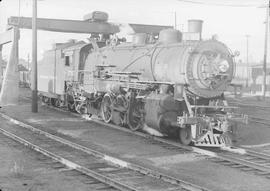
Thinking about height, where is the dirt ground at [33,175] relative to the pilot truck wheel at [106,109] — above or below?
below

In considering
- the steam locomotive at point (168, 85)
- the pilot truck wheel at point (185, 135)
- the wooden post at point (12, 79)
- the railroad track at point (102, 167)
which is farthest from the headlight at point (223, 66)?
the wooden post at point (12, 79)

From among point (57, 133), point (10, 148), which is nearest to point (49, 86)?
point (57, 133)

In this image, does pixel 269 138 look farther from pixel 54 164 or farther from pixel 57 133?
pixel 54 164

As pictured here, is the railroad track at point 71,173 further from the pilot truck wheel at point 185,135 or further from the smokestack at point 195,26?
the smokestack at point 195,26

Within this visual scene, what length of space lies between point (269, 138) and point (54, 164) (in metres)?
8.07

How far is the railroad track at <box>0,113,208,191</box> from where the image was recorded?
7.41m

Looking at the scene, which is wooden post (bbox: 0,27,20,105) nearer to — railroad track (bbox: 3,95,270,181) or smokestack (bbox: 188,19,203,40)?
railroad track (bbox: 3,95,270,181)

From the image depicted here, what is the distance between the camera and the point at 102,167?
348 inches

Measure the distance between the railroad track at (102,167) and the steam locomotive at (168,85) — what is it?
2.76 m

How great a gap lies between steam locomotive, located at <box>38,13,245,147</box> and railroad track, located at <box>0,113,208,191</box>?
2.76m

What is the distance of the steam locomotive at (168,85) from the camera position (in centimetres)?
1189

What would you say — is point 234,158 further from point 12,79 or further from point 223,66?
point 12,79

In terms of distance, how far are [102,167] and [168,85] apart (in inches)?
174

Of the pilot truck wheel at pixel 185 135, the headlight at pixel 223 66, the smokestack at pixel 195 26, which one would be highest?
the smokestack at pixel 195 26
